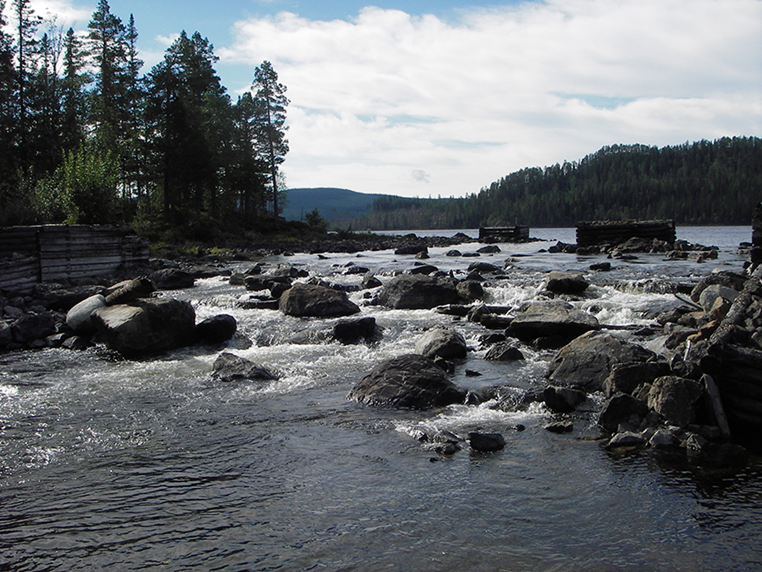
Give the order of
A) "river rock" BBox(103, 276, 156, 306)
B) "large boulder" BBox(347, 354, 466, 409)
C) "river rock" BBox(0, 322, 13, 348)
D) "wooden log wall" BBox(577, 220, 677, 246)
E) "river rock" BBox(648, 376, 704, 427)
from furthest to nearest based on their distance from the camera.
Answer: "wooden log wall" BBox(577, 220, 677, 246) < "river rock" BBox(103, 276, 156, 306) < "river rock" BBox(0, 322, 13, 348) < "large boulder" BBox(347, 354, 466, 409) < "river rock" BBox(648, 376, 704, 427)

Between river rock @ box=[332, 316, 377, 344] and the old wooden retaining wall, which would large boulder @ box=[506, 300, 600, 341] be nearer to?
river rock @ box=[332, 316, 377, 344]

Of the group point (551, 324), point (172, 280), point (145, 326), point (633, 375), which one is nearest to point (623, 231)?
point (551, 324)

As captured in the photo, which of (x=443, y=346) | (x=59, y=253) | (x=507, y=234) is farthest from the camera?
(x=507, y=234)

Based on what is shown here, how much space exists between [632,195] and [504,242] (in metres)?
125

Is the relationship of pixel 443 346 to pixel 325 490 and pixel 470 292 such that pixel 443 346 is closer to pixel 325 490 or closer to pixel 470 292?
pixel 325 490

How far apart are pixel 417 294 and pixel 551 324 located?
19.7ft

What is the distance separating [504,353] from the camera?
12.0 metres

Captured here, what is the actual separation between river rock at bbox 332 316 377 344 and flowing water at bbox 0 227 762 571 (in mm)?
3578

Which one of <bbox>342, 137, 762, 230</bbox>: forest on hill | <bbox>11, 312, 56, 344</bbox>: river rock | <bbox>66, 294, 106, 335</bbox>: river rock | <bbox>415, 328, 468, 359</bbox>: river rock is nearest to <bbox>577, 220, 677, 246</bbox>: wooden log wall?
<bbox>415, 328, 468, 359</bbox>: river rock

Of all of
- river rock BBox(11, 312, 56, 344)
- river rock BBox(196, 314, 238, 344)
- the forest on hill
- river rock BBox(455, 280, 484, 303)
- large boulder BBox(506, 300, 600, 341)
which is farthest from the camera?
the forest on hill

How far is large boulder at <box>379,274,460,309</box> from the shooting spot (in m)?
18.3

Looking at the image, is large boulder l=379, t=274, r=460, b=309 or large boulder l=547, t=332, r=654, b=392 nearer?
large boulder l=547, t=332, r=654, b=392

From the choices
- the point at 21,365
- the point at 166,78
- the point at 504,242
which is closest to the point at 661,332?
the point at 21,365

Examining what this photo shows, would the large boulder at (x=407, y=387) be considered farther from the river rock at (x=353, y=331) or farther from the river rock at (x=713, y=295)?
the river rock at (x=713, y=295)
